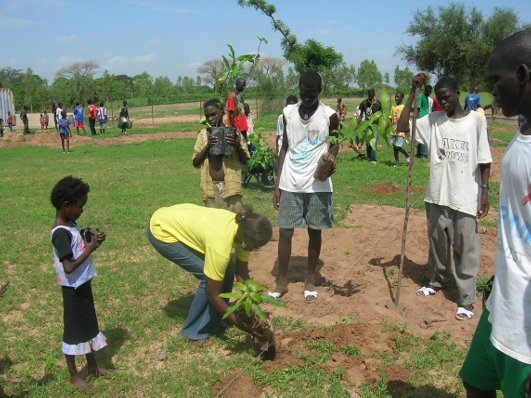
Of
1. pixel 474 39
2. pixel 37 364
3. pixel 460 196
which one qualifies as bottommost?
pixel 37 364

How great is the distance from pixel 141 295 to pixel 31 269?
1562 millimetres

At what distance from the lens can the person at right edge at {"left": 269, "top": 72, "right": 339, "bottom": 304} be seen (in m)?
4.36

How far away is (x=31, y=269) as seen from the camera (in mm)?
5656

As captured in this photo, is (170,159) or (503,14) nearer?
(170,159)

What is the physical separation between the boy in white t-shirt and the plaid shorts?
0.90 m

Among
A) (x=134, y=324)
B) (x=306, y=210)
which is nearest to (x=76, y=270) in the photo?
(x=134, y=324)

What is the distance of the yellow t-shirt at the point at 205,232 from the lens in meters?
3.51

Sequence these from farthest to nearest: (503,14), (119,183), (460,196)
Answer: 1. (503,14)
2. (119,183)
3. (460,196)

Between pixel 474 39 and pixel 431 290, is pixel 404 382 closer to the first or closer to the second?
pixel 431 290

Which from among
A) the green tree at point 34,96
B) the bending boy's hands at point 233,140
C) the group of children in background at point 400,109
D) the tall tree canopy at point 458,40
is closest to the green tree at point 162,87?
the green tree at point 34,96

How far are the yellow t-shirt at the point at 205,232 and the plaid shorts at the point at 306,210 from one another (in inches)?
29.0

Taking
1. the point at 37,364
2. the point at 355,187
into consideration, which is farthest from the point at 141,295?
the point at 355,187

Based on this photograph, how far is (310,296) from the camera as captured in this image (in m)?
4.64

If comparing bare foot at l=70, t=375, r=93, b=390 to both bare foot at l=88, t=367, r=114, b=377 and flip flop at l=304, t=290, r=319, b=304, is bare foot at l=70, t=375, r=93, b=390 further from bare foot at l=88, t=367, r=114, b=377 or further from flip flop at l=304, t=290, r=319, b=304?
flip flop at l=304, t=290, r=319, b=304
